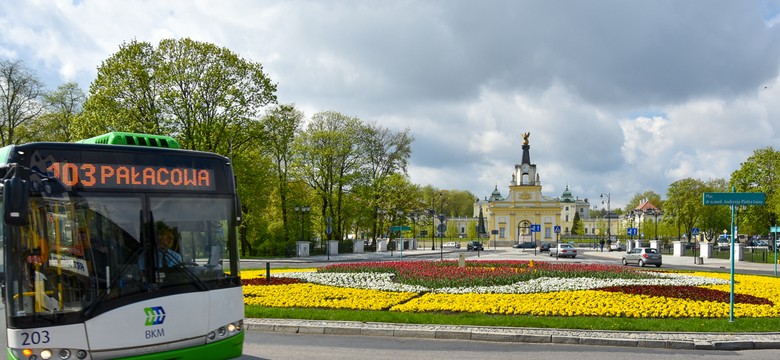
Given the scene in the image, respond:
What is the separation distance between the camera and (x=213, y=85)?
39.5 meters

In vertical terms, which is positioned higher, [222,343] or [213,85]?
[213,85]

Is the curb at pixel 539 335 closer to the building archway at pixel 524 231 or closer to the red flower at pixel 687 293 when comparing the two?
the red flower at pixel 687 293

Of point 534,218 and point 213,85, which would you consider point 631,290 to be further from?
point 534,218

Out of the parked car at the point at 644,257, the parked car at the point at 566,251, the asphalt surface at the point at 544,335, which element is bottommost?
the parked car at the point at 566,251

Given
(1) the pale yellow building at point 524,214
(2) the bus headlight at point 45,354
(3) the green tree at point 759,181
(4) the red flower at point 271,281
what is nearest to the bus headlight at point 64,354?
(2) the bus headlight at point 45,354

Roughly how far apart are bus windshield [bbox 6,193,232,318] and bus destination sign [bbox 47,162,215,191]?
0.15m

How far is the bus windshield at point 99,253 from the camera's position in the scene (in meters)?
6.85

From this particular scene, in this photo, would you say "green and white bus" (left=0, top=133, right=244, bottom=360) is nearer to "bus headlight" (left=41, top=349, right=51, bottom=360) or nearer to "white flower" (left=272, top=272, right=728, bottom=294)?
"bus headlight" (left=41, top=349, right=51, bottom=360)

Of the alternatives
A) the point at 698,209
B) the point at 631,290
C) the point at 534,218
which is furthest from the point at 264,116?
the point at 534,218

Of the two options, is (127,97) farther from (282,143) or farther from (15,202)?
(15,202)

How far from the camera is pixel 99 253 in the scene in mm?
7066

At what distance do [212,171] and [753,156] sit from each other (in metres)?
73.1

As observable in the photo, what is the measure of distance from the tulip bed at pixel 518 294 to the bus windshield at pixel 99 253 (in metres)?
8.10

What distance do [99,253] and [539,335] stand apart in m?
7.93
